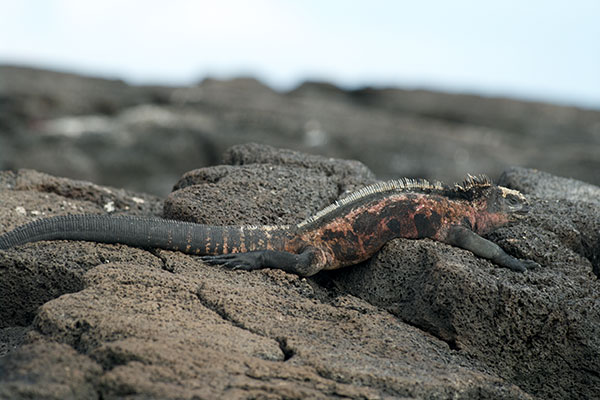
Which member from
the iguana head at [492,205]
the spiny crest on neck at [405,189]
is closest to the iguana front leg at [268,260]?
the spiny crest on neck at [405,189]

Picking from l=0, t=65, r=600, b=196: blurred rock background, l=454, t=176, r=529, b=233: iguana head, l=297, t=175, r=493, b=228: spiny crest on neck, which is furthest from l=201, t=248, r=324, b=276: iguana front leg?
l=0, t=65, r=600, b=196: blurred rock background

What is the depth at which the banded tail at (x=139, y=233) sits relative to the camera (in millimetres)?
4547

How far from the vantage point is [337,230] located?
4824 mm

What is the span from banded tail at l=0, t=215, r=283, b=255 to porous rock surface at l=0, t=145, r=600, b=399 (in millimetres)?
69

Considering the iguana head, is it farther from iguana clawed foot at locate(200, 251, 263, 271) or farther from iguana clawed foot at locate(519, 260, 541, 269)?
iguana clawed foot at locate(200, 251, 263, 271)

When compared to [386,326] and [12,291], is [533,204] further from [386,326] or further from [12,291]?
[12,291]

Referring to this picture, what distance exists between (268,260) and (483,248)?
1.38 m

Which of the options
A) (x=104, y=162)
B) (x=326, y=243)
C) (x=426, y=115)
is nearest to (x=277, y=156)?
(x=326, y=243)

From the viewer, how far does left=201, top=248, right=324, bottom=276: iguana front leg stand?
461cm

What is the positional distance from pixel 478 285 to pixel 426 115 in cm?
1846

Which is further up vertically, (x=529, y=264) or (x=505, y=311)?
(x=529, y=264)

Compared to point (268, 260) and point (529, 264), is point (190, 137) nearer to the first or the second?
point (268, 260)

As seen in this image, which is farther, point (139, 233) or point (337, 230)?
point (337, 230)

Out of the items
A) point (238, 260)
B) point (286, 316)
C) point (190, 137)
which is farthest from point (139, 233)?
point (190, 137)
